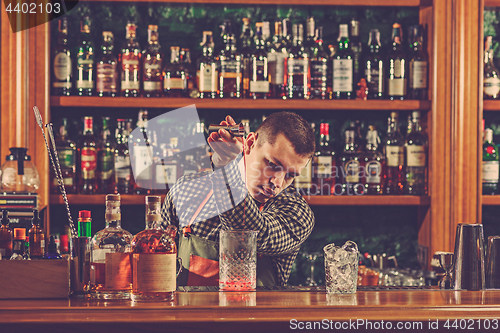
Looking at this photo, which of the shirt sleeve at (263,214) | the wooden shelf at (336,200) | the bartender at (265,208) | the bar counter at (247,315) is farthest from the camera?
the wooden shelf at (336,200)

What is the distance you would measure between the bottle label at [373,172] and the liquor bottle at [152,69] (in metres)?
0.93

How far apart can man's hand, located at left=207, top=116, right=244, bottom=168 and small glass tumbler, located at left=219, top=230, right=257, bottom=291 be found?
21 centimetres

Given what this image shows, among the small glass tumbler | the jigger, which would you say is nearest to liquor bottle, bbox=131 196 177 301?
the small glass tumbler

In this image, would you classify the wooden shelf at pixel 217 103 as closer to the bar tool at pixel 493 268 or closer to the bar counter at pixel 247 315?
the bar tool at pixel 493 268

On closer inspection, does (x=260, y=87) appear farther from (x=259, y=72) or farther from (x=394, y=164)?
(x=394, y=164)

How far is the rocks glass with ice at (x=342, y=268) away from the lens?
3.53 feet

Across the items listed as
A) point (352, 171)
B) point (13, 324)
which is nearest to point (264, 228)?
point (13, 324)

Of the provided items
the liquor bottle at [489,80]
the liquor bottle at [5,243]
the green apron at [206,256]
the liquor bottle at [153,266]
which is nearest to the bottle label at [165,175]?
the green apron at [206,256]

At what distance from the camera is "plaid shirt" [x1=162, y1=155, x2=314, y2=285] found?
1.23m

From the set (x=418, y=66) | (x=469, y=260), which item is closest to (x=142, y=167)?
(x=418, y=66)

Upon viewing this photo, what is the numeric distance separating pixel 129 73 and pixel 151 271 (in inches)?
51.9

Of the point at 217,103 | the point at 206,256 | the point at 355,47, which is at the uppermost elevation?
the point at 355,47

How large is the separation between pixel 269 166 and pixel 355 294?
0.73 meters

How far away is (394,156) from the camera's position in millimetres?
2176
